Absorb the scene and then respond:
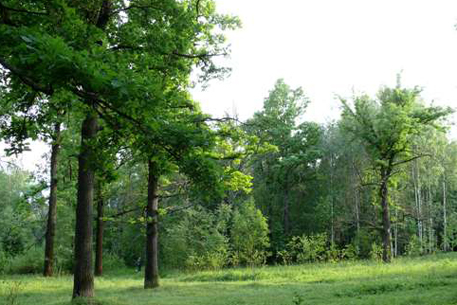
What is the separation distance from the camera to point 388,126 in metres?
24.8

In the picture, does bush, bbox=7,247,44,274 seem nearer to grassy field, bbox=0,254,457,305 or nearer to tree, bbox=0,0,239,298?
grassy field, bbox=0,254,457,305

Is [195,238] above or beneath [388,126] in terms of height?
beneath

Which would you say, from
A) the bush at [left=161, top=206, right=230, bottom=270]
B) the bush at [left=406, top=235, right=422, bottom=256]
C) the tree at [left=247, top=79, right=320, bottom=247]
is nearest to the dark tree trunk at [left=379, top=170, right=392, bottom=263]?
the bush at [left=406, top=235, right=422, bottom=256]

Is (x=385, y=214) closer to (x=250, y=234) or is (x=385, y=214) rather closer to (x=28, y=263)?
(x=250, y=234)

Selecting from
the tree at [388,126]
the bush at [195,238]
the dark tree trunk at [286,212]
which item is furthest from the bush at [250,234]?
the dark tree trunk at [286,212]

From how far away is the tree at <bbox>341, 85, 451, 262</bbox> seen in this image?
2466 centimetres

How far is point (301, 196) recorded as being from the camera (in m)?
42.2

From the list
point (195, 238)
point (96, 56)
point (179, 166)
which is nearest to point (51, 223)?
point (195, 238)

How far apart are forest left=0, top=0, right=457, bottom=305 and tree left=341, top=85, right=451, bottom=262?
96 mm

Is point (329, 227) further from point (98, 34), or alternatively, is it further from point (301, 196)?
point (98, 34)

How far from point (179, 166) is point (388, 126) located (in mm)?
21576

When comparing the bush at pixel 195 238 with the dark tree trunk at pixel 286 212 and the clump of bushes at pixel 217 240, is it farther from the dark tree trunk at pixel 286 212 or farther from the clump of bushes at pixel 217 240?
the dark tree trunk at pixel 286 212

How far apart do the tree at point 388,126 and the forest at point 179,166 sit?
10 cm

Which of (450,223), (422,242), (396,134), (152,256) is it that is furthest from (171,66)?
(450,223)
